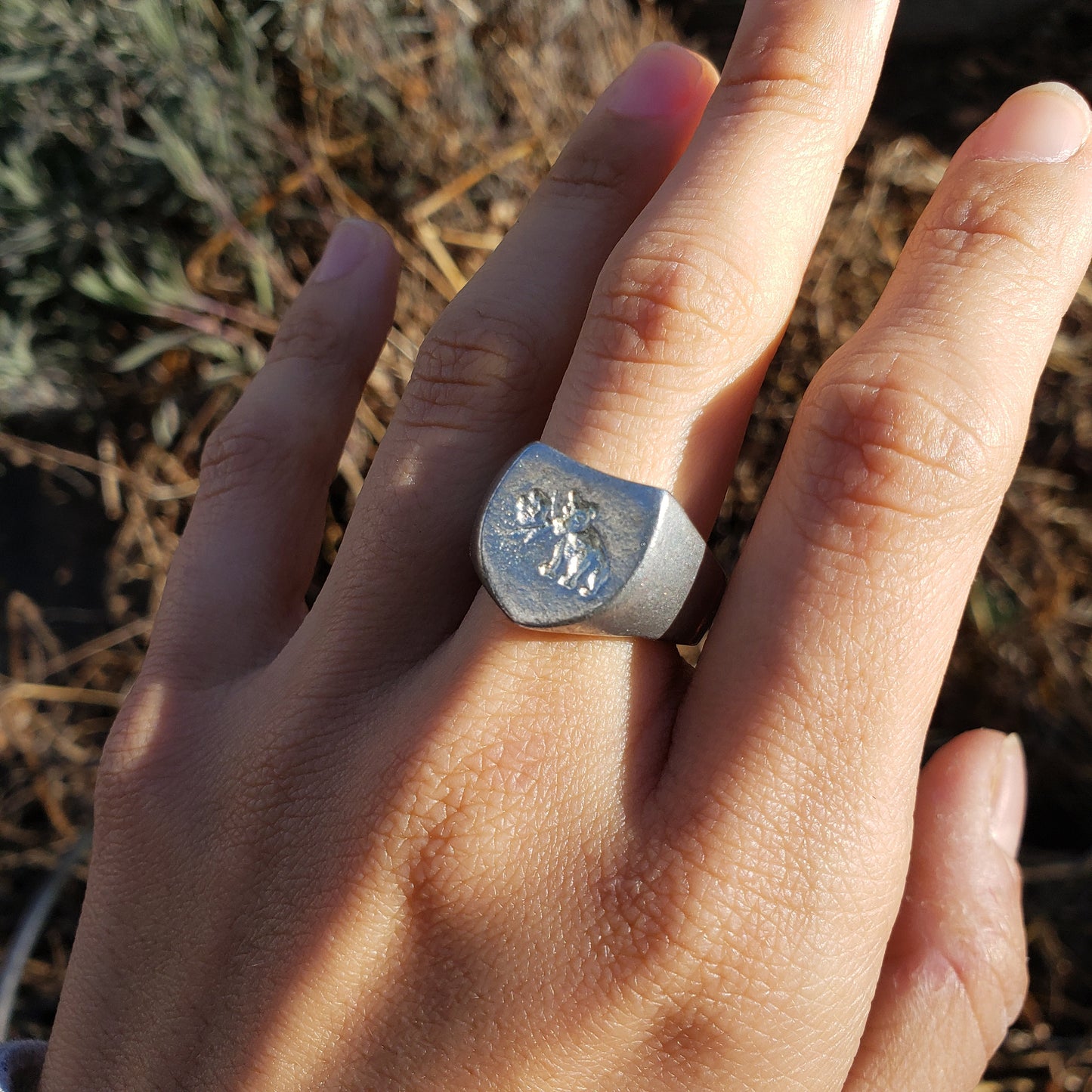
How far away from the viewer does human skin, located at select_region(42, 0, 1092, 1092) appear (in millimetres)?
1213

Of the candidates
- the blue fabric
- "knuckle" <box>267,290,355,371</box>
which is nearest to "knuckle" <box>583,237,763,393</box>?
"knuckle" <box>267,290,355,371</box>

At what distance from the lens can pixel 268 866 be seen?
4.50 ft

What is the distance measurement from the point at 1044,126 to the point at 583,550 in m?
0.89

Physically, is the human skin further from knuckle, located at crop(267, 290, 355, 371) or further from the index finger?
knuckle, located at crop(267, 290, 355, 371)

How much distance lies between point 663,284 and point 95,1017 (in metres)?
1.44

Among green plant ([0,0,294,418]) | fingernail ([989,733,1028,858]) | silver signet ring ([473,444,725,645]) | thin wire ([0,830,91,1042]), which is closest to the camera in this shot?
silver signet ring ([473,444,725,645])

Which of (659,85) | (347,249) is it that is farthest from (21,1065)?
(659,85)

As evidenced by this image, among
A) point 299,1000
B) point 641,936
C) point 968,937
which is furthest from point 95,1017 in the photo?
point 968,937

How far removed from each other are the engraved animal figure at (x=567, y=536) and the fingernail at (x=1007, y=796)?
893 millimetres

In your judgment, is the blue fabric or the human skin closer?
the human skin

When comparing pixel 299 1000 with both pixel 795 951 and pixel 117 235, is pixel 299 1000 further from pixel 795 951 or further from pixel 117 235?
pixel 117 235

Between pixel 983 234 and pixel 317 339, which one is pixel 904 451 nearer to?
pixel 983 234

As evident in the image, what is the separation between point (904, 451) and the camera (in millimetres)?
1221

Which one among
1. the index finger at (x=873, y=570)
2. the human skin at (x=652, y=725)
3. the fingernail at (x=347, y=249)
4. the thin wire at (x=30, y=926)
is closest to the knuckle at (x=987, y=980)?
the human skin at (x=652, y=725)
